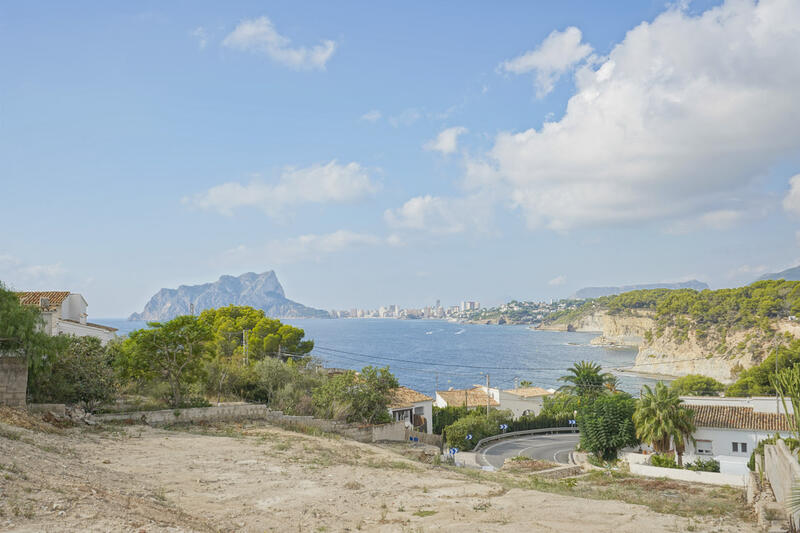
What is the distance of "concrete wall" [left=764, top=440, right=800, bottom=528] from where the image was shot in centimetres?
1098

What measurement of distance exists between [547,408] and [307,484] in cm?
5127

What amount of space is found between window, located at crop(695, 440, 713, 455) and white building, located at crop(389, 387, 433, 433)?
2113 cm

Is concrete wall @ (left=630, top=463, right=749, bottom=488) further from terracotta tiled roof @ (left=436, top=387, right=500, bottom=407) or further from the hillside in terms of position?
the hillside

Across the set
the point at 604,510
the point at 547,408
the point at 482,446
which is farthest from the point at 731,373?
the point at 604,510

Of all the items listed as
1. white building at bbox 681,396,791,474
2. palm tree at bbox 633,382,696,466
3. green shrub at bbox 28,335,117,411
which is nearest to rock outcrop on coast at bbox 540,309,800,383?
white building at bbox 681,396,791,474

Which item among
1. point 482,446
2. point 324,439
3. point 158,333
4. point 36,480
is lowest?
point 482,446

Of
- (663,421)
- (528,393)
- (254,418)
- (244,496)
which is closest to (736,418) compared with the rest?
(663,421)

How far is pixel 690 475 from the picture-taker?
91.8ft

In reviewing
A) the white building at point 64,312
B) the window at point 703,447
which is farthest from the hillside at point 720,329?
the white building at point 64,312

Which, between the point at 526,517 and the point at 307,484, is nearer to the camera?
the point at 526,517

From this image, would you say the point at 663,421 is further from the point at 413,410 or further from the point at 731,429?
the point at 413,410

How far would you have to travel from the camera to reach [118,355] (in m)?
25.9

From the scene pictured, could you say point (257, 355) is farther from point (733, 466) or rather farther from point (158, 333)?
point (733, 466)

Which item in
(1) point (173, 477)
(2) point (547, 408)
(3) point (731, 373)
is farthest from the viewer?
(3) point (731, 373)
